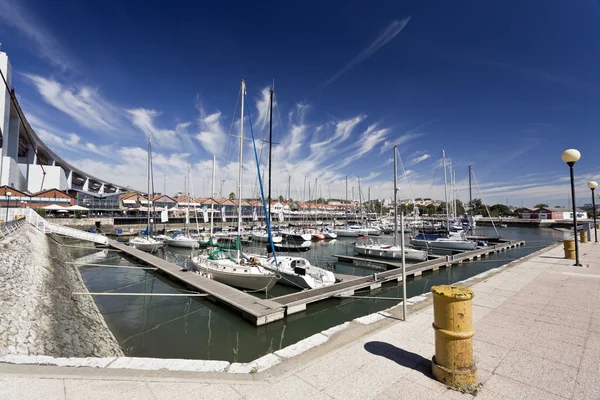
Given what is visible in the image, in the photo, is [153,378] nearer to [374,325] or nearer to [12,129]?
[374,325]

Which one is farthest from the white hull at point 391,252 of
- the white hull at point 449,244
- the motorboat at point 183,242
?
the motorboat at point 183,242

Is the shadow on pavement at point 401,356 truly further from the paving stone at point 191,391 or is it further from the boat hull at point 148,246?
the boat hull at point 148,246

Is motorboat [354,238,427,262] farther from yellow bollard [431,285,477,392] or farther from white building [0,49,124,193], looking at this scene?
white building [0,49,124,193]

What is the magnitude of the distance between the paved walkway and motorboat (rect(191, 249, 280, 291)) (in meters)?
9.17

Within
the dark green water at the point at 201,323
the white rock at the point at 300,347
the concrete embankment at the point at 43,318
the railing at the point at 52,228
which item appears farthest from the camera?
the railing at the point at 52,228

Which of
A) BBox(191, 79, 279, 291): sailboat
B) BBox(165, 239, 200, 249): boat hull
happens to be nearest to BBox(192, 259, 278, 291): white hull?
BBox(191, 79, 279, 291): sailboat

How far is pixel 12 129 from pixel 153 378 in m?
88.7

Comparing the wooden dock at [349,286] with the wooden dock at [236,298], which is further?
the wooden dock at [349,286]

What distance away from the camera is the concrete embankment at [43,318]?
21.8 feet

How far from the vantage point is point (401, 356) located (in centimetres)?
463

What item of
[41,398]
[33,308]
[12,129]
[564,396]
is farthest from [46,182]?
[564,396]

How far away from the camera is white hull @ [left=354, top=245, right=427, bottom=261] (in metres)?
24.6

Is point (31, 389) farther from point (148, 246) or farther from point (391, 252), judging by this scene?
point (148, 246)

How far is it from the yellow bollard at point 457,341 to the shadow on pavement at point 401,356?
1.45 feet
